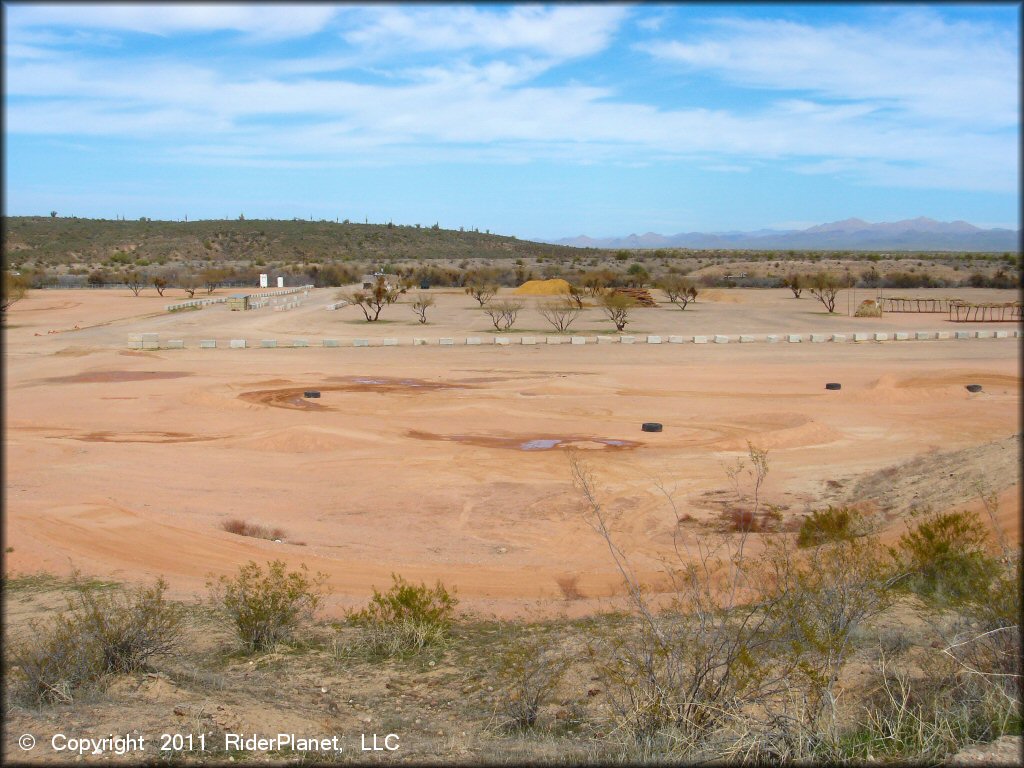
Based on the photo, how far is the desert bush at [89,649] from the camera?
743 centimetres

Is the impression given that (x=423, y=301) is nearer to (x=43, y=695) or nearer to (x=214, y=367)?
(x=214, y=367)

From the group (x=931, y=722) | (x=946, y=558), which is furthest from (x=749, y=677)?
(x=946, y=558)

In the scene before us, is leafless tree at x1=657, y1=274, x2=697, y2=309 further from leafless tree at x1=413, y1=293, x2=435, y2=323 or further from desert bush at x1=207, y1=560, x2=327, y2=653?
desert bush at x1=207, y1=560, x2=327, y2=653

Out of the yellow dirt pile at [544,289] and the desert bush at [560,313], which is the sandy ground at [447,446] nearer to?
the desert bush at [560,313]

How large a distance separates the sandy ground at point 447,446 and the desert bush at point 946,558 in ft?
3.05

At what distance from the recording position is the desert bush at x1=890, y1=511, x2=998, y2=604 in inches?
404

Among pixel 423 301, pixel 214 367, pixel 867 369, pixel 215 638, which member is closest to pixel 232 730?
pixel 215 638

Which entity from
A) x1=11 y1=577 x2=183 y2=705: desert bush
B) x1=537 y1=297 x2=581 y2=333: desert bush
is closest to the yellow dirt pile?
x1=537 y1=297 x2=581 y2=333: desert bush

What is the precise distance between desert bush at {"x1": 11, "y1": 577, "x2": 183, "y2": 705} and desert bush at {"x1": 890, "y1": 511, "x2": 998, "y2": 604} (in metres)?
7.92

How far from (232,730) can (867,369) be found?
102ft

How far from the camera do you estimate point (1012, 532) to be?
1171 cm

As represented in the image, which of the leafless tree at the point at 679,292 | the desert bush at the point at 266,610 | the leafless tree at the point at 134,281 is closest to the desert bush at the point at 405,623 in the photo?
the desert bush at the point at 266,610

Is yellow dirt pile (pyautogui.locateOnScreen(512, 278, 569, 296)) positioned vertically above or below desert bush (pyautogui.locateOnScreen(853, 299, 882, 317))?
above

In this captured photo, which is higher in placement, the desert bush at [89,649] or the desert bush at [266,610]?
the desert bush at [89,649]
